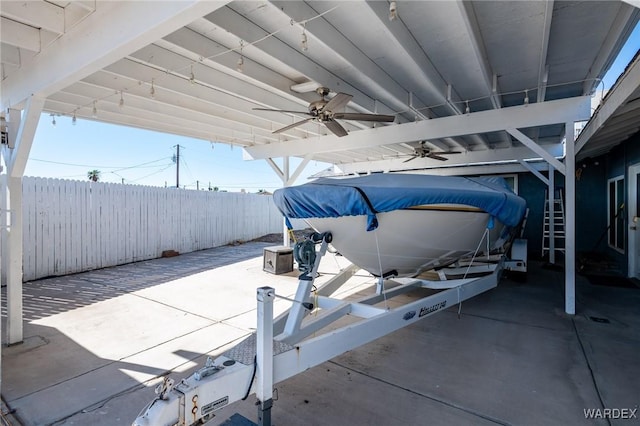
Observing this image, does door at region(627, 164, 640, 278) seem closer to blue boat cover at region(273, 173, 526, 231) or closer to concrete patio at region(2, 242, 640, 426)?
concrete patio at region(2, 242, 640, 426)

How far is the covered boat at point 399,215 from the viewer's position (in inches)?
101

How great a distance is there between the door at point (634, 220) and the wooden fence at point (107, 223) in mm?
10967

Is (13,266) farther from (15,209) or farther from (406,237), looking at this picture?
(406,237)

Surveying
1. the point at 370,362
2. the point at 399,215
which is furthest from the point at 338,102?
the point at 370,362

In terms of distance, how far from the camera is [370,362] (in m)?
3.10

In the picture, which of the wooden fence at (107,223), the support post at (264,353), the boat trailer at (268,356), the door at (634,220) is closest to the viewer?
the boat trailer at (268,356)

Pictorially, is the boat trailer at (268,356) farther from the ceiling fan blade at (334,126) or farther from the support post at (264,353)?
the ceiling fan blade at (334,126)

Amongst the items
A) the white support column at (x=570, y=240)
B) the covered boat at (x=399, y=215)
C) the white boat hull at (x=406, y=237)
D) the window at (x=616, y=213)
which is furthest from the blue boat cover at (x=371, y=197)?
the window at (x=616, y=213)

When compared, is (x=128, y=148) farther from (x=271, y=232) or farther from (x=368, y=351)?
(x=368, y=351)

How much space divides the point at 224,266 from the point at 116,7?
614 centimetres

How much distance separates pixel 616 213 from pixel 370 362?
7811 mm

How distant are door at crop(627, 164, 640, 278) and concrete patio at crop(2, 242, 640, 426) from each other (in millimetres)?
1350

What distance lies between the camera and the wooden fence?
650 cm

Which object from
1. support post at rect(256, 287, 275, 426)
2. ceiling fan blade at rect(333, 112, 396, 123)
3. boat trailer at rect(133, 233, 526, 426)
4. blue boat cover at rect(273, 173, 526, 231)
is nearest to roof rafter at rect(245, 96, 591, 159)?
ceiling fan blade at rect(333, 112, 396, 123)
